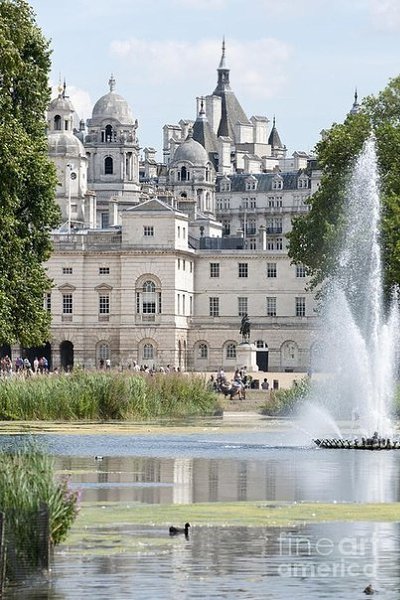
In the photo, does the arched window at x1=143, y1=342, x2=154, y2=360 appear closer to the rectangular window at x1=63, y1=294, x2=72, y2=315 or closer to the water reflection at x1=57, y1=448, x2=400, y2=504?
the rectangular window at x1=63, y1=294, x2=72, y2=315

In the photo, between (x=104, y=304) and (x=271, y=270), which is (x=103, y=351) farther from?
(x=271, y=270)

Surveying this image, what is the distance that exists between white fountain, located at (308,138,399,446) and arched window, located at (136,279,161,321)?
68.3 metres

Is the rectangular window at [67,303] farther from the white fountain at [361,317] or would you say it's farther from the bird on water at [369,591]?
the bird on water at [369,591]

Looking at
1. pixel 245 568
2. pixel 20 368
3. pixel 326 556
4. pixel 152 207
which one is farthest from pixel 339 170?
pixel 152 207

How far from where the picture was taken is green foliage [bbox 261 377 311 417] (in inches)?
2896

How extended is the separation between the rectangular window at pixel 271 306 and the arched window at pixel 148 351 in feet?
35.7

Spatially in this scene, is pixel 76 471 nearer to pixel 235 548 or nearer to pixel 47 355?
pixel 235 548

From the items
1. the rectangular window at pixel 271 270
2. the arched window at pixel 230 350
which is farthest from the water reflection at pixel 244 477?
the rectangular window at pixel 271 270

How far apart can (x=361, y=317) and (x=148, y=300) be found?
8478 cm

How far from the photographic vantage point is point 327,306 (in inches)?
3696

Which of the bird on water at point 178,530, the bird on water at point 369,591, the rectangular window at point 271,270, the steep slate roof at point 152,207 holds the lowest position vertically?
the bird on water at point 369,591

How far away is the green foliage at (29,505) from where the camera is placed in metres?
23.2

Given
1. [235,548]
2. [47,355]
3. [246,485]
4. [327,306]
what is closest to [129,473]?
[246,485]

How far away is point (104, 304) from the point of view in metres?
162
